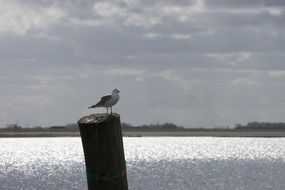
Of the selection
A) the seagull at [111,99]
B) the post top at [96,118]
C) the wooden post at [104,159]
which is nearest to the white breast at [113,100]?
the seagull at [111,99]

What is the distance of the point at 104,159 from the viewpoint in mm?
10250

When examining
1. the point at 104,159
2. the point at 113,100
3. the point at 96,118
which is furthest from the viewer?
the point at 113,100

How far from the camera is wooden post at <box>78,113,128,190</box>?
10.2 m

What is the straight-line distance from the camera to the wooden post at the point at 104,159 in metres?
10.2

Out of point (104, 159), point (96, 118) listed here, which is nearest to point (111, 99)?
point (96, 118)

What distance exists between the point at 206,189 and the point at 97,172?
73.9 metres

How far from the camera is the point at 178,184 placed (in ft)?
301

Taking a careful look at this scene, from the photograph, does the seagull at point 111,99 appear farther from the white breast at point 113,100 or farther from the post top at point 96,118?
the post top at point 96,118

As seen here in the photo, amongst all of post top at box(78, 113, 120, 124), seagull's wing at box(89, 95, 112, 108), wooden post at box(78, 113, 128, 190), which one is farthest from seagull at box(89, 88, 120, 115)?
wooden post at box(78, 113, 128, 190)

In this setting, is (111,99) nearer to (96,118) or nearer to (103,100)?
(103,100)

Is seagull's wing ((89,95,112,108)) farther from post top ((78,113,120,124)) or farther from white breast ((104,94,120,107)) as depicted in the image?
post top ((78,113,120,124))

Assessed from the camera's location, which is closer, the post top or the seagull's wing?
the post top

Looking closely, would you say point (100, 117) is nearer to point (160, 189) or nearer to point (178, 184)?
point (160, 189)

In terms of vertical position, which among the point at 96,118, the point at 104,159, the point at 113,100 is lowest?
the point at 104,159
